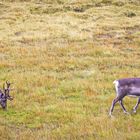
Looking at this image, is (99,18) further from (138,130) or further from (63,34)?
(138,130)

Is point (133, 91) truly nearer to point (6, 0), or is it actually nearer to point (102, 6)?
point (102, 6)

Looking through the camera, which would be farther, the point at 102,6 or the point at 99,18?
the point at 102,6

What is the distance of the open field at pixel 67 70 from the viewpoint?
435 inches

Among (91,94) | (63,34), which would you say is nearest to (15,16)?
(63,34)

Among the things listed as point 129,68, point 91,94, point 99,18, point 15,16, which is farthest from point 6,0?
point 91,94

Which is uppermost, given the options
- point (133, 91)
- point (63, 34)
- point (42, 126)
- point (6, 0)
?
point (6, 0)

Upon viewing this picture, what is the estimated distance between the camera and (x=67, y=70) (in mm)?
19344

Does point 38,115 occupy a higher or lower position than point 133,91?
lower

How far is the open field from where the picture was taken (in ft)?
36.2

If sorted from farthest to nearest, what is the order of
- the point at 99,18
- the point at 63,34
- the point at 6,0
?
the point at 6,0 → the point at 99,18 → the point at 63,34

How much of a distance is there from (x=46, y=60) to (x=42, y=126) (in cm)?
1029

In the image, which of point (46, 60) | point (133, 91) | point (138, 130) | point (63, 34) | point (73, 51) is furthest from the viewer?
point (63, 34)

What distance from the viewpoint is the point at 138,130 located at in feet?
35.0

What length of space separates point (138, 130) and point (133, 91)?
1690mm
